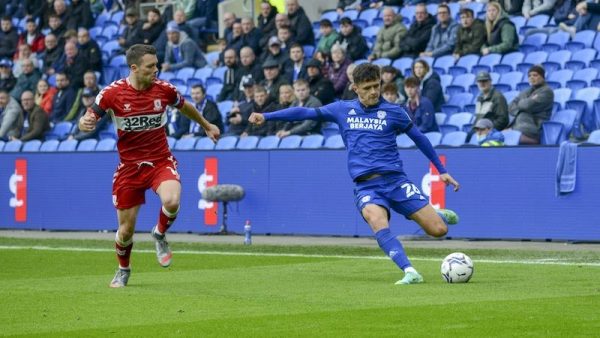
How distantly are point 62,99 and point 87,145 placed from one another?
2789 millimetres

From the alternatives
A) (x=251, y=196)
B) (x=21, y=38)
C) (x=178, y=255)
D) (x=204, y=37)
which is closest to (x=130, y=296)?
(x=178, y=255)

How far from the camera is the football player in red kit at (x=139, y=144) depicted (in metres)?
13.0

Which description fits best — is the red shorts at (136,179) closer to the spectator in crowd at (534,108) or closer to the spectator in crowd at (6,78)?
the spectator in crowd at (534,108)

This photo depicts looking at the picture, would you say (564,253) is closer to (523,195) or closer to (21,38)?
(523,195)

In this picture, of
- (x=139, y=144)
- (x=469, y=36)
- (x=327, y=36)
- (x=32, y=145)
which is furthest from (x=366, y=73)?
(x=32, y=145)

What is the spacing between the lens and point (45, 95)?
2923cm

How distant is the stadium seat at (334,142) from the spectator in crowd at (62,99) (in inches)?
321

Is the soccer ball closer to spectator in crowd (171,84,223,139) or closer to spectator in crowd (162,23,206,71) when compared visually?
spectator in crowd (171,84,223,139)

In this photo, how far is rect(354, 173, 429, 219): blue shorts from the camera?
13219 mm

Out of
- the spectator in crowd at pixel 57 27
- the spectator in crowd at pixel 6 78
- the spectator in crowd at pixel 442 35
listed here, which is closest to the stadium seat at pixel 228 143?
the spectator in crowd at pixel 442 35

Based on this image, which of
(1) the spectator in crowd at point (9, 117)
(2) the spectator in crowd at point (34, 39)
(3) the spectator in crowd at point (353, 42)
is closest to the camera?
(3) the spectator in crowd at point (353, 42)

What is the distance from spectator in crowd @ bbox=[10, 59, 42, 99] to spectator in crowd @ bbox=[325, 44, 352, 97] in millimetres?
9172

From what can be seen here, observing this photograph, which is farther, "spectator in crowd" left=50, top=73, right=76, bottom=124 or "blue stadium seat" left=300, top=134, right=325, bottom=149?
"spectator in crowd" left=50, top=73, right=76, bottom=124

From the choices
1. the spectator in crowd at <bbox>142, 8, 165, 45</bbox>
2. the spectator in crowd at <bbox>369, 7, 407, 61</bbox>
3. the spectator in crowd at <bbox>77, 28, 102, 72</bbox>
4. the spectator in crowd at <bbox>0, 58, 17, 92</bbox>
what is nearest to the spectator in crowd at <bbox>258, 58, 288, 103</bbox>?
the spectator in crowd at <bbox>369, 7, 407, 61</bbox>
